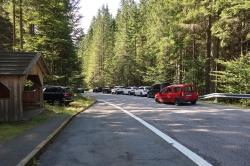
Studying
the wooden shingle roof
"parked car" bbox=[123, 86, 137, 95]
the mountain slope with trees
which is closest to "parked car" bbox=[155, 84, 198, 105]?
the mountain slope with trees

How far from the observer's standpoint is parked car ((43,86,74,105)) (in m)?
36.3

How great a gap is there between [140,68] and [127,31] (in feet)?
49.7

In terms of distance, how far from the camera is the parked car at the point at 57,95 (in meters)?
36.3

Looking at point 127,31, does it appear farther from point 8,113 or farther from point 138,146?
point 138,146

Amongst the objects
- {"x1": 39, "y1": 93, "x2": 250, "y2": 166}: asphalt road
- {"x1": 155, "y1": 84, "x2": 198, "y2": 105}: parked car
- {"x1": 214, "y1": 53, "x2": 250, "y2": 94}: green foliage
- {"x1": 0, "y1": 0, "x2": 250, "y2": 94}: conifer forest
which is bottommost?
{"x1": 39, "y1": 93, "x2": 250, "y2": 166}: asphalt road

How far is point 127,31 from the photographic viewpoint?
9938 cm

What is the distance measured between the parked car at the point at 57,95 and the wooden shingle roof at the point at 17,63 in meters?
11.7

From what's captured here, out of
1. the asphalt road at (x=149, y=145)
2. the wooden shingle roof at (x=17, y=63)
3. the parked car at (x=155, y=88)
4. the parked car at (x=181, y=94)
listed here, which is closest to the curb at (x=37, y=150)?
the asphalt road at (x=149, y=145)

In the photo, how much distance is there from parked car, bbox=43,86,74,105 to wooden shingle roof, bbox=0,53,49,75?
11.7 m

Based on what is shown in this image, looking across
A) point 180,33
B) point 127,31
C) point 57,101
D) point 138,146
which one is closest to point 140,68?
point 127,31

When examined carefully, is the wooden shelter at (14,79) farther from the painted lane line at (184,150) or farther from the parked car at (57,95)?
the parked car at (57,95)

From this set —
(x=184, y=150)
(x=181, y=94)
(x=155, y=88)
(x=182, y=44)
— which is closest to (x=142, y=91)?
(x=182, y=44)

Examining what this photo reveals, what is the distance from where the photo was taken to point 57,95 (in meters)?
36.7

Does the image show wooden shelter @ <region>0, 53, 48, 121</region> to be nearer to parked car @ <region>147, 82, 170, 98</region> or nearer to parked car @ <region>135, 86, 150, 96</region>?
parked car @ <region>147, 82, 170, 98</region>
